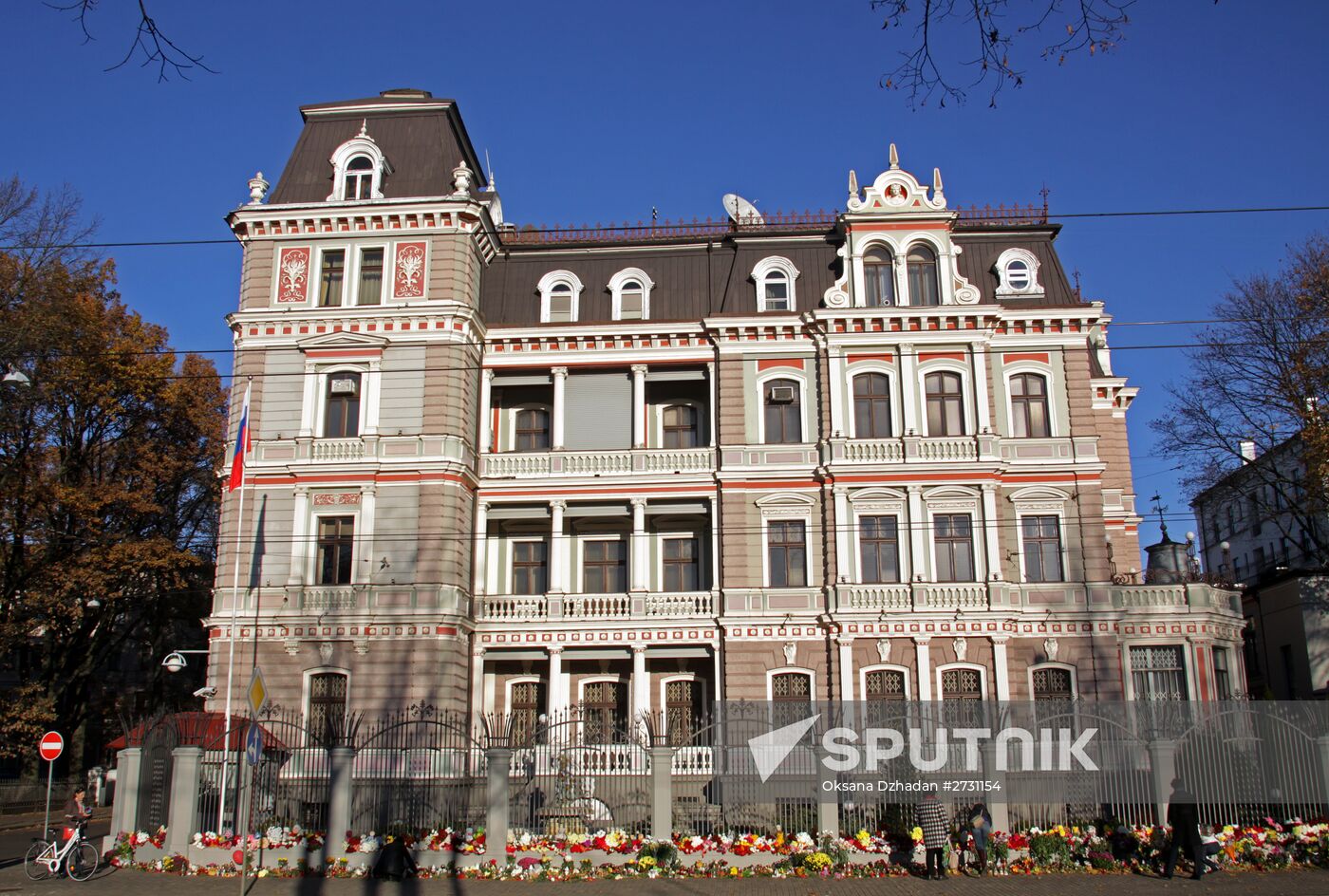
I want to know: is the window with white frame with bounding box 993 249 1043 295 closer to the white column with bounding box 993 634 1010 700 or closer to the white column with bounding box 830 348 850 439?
the white column with bounding box 830 348 850 439

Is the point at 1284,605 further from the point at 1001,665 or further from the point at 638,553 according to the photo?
the point at 638,553

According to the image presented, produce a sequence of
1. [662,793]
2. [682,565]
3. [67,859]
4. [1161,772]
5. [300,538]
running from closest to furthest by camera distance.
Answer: [67,859]
[662,793]
[1161,772]
[300,538]
[682,565]

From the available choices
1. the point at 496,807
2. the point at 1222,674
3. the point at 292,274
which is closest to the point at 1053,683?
the point at 1222,674

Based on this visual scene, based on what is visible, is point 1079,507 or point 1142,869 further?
point 1079,507

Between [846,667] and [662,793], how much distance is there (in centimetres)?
1132

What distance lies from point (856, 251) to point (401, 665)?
1836 cm

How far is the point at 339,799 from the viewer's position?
22.8 metres

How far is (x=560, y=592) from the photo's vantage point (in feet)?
114

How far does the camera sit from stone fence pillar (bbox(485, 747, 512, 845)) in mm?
22109

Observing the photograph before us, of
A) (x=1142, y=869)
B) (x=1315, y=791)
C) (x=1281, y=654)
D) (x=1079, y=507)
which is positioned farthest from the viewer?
(x=1281, y=654)

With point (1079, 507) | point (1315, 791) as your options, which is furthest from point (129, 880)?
point (1079, 507)

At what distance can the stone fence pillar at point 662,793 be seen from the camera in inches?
880

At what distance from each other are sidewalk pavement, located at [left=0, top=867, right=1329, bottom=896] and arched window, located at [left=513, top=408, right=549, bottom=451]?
17.9 meters

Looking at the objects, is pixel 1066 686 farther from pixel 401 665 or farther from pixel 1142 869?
pixel 401 665
